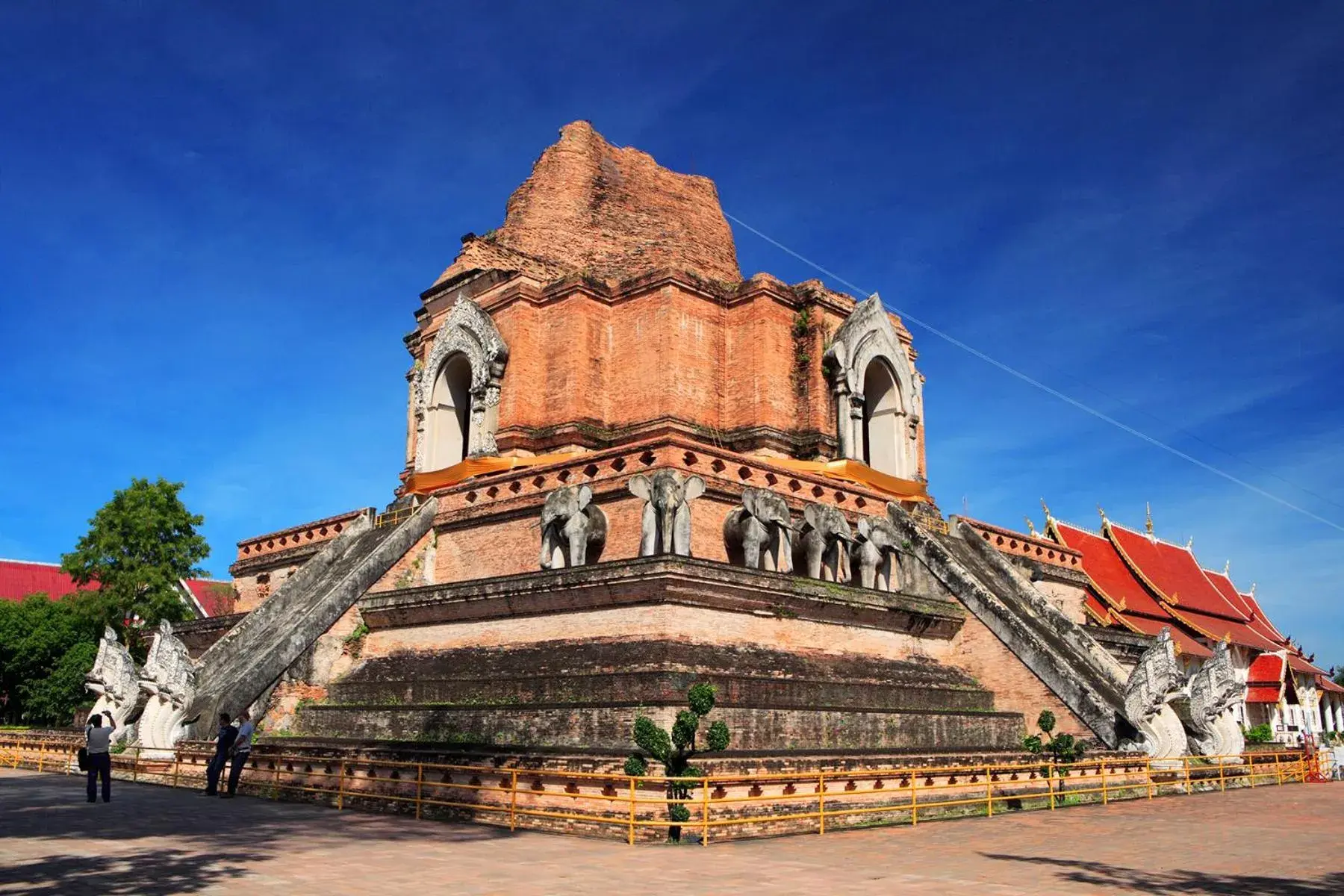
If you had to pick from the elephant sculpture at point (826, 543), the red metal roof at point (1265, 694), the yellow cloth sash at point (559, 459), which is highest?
the yellow cloth sash at point (559, 459)

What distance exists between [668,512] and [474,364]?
7.11 m

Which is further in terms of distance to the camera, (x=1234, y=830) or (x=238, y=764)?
(x=238, y=764)

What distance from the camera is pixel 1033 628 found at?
17500 millimetres

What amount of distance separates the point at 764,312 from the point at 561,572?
319 inches

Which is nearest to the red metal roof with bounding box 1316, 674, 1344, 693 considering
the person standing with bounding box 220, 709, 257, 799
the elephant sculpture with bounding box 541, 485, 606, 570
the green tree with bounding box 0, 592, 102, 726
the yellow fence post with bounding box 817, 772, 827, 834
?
the elephant sculpture with bounding box 541, 485, 606, 570

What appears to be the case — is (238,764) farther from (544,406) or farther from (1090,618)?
(1090,618)

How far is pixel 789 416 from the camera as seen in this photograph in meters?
20.7

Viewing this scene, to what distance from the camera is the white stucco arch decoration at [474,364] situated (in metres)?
20.6

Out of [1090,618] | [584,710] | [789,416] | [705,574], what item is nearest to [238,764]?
[584,710]

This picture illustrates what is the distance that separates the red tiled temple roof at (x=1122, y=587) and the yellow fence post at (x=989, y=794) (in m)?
18.1

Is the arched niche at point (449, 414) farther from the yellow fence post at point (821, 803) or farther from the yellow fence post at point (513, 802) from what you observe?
the yellow fence post at point (821, 803)

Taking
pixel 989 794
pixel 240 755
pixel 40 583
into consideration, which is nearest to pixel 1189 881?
pixel 989 794

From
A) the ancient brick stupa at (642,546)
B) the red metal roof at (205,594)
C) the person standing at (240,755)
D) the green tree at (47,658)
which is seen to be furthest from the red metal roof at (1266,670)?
the green tree at (47,658)

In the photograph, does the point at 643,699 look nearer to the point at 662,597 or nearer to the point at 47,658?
the point at 662,597
